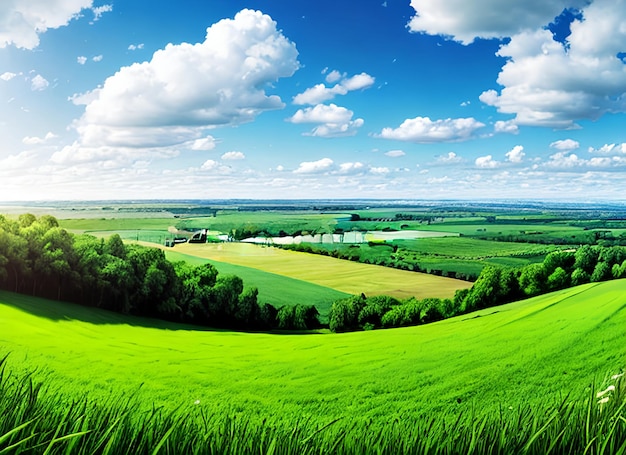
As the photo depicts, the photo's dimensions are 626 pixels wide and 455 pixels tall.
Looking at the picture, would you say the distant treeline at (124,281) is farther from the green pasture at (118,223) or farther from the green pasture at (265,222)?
the green pasture at (265,222)

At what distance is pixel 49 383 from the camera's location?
3088 millimetres

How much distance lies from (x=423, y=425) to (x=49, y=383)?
2.24 metres

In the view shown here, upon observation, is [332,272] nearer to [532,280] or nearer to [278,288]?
[278,288]

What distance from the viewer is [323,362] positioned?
3.39 m

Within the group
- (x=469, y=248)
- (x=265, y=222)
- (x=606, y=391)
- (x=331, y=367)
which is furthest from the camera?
(x=469, y=248)

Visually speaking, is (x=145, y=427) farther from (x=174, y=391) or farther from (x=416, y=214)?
(x=416, y=214)

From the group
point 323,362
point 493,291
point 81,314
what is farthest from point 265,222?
point 493,291

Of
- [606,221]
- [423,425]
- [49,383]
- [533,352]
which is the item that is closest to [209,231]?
[49,383]

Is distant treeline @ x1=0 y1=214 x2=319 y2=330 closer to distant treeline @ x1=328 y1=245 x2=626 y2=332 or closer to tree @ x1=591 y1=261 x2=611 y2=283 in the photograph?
distant treeline @ x1=328 y1=245 x2=626 y2=332

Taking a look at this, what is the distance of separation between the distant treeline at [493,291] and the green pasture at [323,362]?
0.48 ft

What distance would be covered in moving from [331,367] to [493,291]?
1.46 metres

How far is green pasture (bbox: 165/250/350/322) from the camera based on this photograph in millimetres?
3828

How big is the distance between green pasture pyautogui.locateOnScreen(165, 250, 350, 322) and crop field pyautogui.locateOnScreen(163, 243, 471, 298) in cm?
5

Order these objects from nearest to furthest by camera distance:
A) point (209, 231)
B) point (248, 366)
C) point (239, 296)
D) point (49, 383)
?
point (49, 383)
point (248, 366)
point (239, 296)
point (209, 231)
